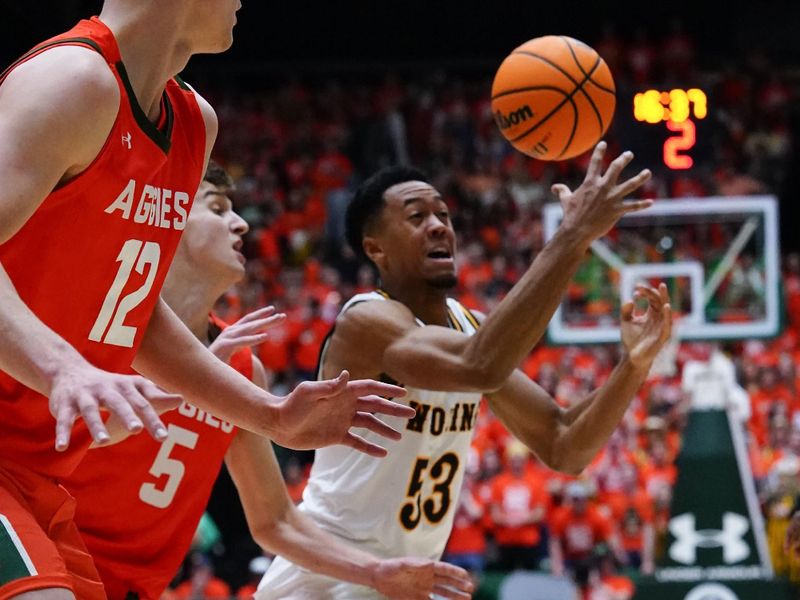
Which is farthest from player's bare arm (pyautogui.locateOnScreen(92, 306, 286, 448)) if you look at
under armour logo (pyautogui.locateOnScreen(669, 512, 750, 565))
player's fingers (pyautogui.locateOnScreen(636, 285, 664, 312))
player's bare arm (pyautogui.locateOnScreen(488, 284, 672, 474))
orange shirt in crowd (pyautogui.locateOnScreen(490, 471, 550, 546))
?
orange shirt in crowd (pyautogui.locateOnScreen(490, 471, 550, 546))

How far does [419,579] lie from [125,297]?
1.54m

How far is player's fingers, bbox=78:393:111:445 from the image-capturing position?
2113mm

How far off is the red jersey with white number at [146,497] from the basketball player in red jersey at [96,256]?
3.12 feet

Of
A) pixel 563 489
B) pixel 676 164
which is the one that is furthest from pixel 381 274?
pixel 563 489

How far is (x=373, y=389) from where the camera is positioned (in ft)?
9.27

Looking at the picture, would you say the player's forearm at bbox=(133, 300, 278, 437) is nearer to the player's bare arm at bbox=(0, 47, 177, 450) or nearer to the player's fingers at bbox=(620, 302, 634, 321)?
the player's bare arm at bbox=(0, 47, 177, 450)

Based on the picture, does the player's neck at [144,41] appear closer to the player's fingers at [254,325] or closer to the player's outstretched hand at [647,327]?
the player's fingers at [254,325]

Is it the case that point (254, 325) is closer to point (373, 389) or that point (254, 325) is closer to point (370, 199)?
point (373, 389)

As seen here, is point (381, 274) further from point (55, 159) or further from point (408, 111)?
point (408, 111)

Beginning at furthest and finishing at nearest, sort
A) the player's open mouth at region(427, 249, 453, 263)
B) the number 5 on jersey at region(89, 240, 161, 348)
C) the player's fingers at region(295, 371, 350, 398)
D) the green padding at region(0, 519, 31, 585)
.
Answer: the player's open mouth at region(427, 249, 453, 263)
the number 5 on jersey at region(89, 240, 161, 348)
the player's fingers at region(295, 371, 350, 398)
the green padding at region(0, 519, 31, 585)

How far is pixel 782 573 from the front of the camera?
1030 centimetres

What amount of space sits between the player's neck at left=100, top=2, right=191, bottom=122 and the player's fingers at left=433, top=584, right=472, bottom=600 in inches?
71.5

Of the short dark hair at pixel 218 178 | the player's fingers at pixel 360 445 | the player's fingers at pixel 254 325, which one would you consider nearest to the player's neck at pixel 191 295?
the short dark hair at pixel 218 178

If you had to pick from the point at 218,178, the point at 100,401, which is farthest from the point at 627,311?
the point at 100,401
